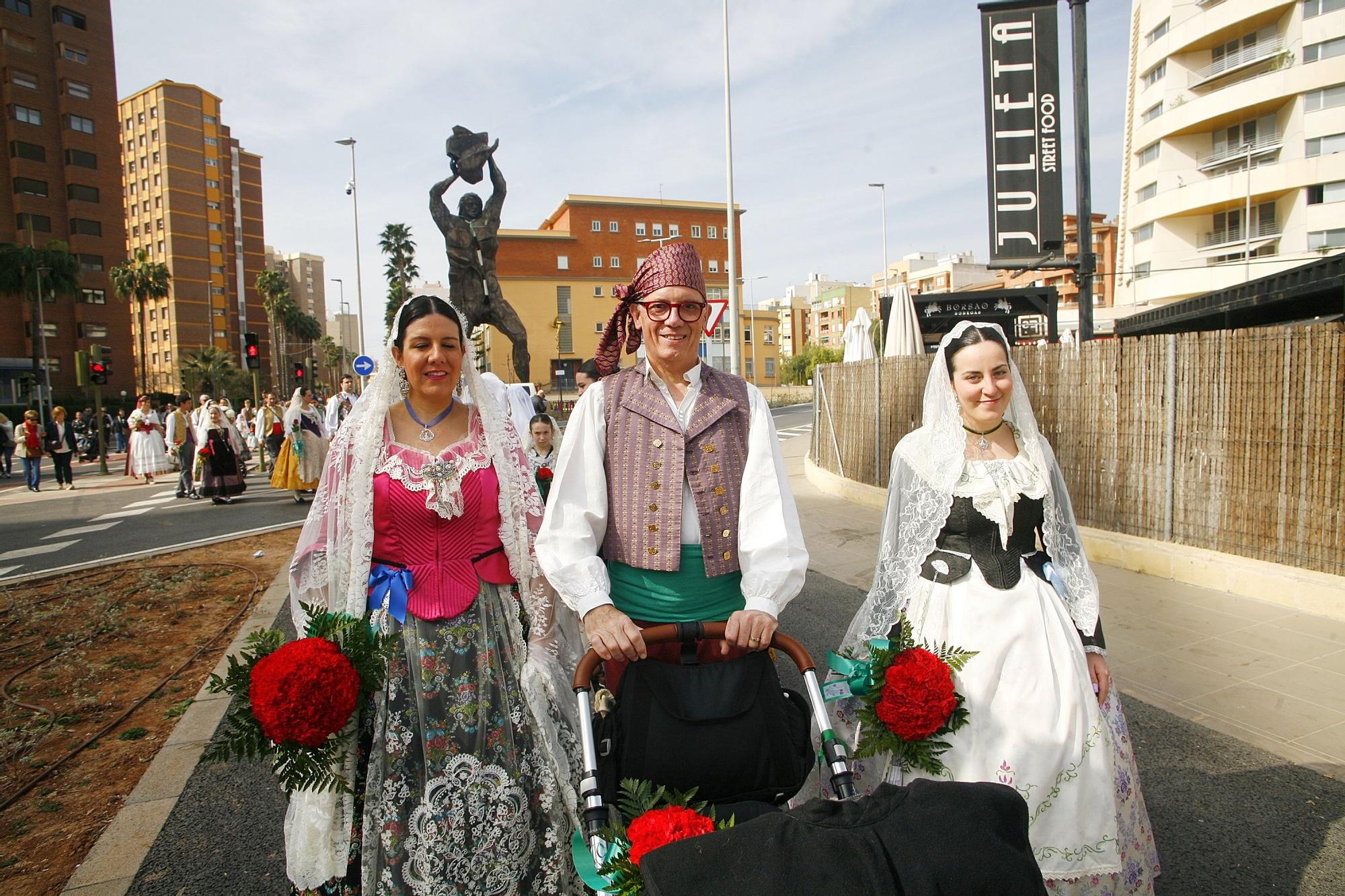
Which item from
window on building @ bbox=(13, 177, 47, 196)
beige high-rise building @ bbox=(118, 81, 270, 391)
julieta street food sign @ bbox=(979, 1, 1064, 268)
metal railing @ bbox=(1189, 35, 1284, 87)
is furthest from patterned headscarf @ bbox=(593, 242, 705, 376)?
beige high-rise building @ bbox=(118, 81, 270, 391)

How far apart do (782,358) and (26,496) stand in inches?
4344

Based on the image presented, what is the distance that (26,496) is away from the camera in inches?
672

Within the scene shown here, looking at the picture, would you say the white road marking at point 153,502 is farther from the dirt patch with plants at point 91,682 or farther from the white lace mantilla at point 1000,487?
the white lace mantilla at point 1000,487

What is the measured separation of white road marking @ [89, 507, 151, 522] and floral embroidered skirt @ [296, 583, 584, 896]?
13.1 m

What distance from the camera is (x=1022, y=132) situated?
9.41 meters

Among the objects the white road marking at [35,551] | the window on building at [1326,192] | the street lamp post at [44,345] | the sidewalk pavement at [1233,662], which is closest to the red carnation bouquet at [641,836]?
the sidewalk pavement at [1233,662]

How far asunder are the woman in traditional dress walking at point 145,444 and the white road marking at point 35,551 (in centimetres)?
973

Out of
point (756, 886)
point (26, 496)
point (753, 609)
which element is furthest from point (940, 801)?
point (26, 496)

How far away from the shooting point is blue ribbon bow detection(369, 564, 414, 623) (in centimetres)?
256

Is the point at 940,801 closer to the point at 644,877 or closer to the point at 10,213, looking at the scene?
the point at 644,877

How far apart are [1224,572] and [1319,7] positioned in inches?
1583

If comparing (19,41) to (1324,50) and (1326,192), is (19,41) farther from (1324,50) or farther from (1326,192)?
(1326,192)

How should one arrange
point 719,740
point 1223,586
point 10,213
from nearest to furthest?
point 719,740 → point 1223,586 → point 10,213

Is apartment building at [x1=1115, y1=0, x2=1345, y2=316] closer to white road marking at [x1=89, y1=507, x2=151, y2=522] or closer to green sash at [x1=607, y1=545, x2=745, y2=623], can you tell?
white road marking at [x1=89, y1=507, x2=151, y2=522]
